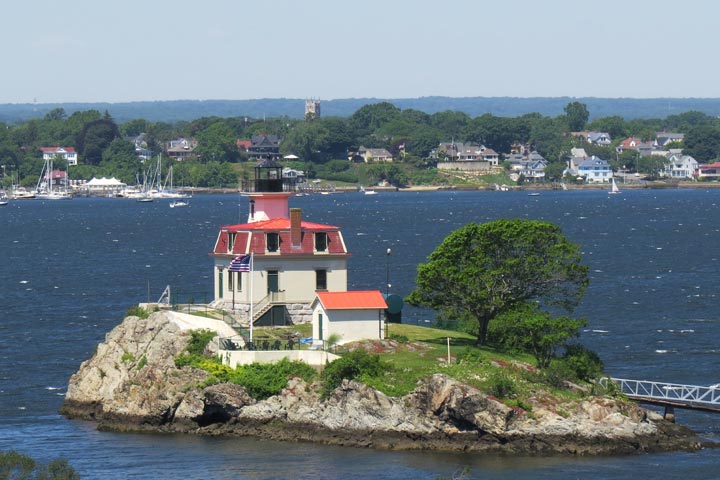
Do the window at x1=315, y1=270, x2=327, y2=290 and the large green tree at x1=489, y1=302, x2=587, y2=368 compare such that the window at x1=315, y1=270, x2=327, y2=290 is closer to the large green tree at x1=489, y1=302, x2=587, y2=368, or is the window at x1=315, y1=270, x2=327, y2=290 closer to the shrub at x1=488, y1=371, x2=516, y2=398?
the large green tree at x1=489, y1=302, x2=587, y2=368

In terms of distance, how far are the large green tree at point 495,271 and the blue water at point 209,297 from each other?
6.63 meters

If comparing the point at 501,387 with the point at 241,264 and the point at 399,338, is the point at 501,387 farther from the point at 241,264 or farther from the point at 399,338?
the point at 241,264

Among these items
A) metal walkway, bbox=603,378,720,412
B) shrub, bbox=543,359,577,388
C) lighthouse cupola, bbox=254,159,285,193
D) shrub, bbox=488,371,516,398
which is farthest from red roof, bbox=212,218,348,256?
metal walkway, bbox=603,378,720,412

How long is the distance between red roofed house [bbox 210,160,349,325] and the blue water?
4.29 m

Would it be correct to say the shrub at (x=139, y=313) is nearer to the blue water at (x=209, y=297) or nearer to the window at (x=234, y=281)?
the window at (x=234, y=281)

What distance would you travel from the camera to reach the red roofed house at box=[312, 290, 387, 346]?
54.6 meters

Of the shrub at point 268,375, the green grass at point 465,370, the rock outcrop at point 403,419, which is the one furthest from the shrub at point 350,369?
the shrub at point 268,375

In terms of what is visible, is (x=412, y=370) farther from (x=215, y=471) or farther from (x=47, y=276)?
(x=47, y=276)

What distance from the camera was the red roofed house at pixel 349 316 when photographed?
179 ft

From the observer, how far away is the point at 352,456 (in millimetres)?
47344

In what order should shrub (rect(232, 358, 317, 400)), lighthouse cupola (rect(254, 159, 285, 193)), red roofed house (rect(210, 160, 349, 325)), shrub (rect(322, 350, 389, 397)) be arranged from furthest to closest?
lighthouse cupola (rect(254, 159, 285, 193)) < red roofed house (rect(210, 160, 349, 325)) < shrub (rect(232, 358, 317, 400)) < shrub (rect(322, 350, 389, 397))

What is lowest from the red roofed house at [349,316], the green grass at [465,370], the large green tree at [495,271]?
the green grass at [465,370]

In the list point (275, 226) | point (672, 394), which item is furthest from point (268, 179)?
point (672, 394)

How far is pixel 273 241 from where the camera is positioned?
196 ft
